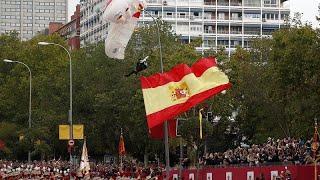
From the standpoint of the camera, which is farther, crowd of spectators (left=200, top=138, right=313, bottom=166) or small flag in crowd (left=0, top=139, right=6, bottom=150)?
small flag in crowd (left=0, top=139, right=6, bottom=150)

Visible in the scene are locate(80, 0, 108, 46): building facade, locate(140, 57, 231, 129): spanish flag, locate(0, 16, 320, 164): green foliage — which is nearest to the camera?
locate(140, 57, 231, 129): spanish flag

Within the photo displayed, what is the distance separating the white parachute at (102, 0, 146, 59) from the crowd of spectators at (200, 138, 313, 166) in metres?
11.6

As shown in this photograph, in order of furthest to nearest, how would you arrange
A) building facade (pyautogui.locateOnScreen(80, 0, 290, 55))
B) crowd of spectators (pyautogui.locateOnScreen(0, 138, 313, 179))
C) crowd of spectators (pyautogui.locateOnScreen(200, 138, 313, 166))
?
building facade (pyautogui.locateOnScreen(80, 0, 290, 55)) < crowd of spectators (pyautogui.locateOnScreen(0, 138, 313, 179)) < crowd of spectators (pyautogui.locateOnScreen(200, 138, 313, 166))

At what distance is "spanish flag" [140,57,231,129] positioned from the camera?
86.7 ft

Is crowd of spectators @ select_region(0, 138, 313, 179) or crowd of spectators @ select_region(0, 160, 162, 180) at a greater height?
crowd of spectators @ select_region(0, 138, 313, 179)

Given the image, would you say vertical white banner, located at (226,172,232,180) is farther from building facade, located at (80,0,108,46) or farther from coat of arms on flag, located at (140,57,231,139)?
building facade, located at (80,0,108,46)

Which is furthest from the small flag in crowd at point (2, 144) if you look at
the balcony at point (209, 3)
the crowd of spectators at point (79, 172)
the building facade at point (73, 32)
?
the building facade at point (73, 32)

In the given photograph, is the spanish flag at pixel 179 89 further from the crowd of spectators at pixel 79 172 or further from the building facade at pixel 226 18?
the building facade at pixel 226 18

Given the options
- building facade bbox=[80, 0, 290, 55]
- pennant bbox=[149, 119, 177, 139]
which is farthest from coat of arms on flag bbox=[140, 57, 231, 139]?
building facade bbox=[80, 0, 290, 55]

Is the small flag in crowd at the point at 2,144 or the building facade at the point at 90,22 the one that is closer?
the small flag in crowd at the point at 2,144

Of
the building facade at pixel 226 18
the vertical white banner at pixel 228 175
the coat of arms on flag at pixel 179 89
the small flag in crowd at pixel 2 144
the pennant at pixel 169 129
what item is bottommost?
the vertical white banner at pixel 228 175

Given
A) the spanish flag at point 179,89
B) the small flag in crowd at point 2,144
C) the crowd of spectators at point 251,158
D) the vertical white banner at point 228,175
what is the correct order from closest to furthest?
1. the spanish flag at point 179,89
2. the crowd of spectators at point 251,158
3. the vertical white banner at point 228,175
4. the small flag in crowd at point 2,144

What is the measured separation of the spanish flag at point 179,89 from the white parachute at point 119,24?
2.45 metres

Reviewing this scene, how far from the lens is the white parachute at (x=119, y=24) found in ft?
82.1
